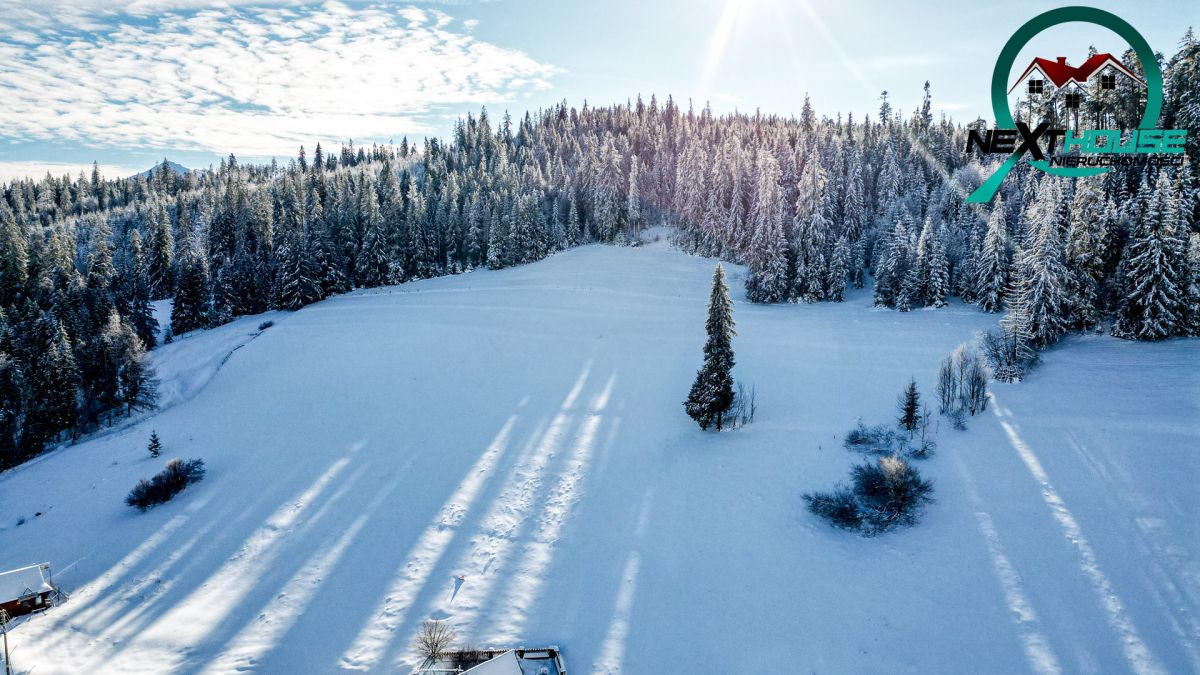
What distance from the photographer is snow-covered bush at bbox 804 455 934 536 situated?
69.5 ft

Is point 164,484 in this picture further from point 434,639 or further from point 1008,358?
point 1008,358

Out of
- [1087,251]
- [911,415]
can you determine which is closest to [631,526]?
[911,415]

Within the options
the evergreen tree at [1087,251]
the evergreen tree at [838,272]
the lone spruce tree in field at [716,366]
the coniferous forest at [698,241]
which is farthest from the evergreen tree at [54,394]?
the evergreen tree at [1087,251]

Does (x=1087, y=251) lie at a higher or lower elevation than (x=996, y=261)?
higher

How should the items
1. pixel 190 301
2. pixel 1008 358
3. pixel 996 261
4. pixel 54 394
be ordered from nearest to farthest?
pixel 1008 358 < pixel 996 261 < pixel 54 394 < pixel 190 301

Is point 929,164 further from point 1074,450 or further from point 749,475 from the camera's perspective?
point 749,475

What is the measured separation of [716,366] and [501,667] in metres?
18.9

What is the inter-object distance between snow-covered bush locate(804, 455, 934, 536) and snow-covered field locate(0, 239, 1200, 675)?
0.81 m

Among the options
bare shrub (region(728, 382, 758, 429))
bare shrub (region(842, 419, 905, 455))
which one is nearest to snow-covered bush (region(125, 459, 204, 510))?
bare shrub (region(728, 382, 758, 429))

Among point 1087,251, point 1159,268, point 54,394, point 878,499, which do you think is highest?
point 1087,251

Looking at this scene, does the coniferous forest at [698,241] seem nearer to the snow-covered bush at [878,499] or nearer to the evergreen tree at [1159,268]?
the evergreen tree at [1159,268]

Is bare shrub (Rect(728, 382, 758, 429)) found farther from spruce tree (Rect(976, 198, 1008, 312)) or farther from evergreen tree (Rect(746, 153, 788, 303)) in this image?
spruce tree (Rect(976, 198, 1008, 312))

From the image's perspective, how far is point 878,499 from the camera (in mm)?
22328

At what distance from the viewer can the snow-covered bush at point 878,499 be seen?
2117cm
